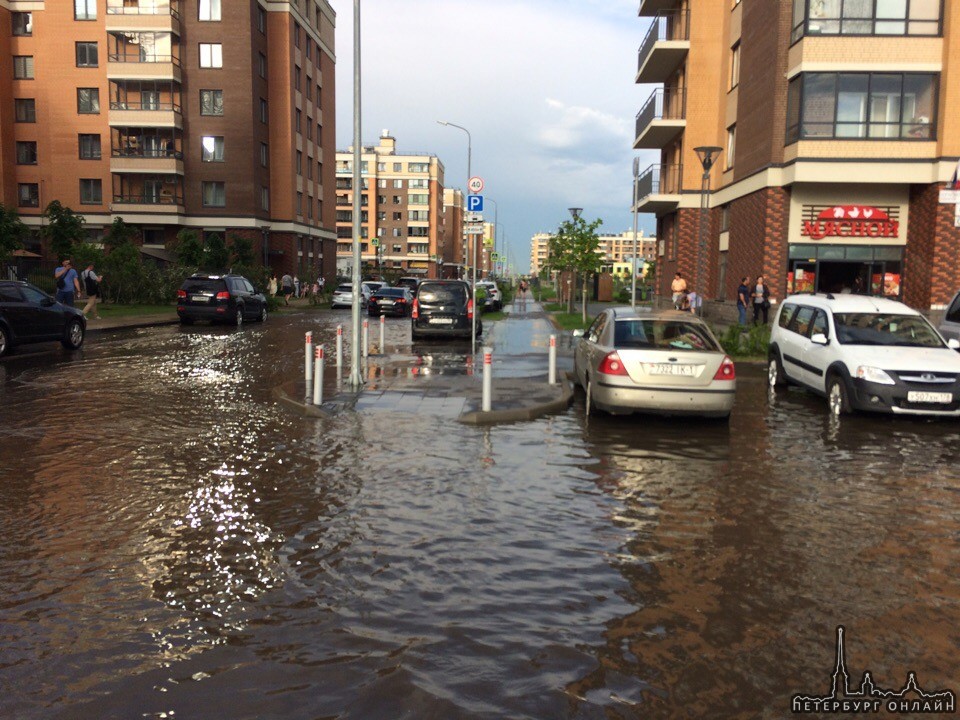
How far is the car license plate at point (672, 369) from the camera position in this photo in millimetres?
10438

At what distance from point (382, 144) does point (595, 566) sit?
128 m

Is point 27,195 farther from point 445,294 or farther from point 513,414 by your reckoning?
point 513,414

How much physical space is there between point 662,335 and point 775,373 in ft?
15.7

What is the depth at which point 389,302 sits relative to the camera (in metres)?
36.3

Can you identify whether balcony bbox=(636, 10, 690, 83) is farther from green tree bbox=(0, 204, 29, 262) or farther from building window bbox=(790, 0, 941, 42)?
green tree bbox=(0, 204, 29, 262)

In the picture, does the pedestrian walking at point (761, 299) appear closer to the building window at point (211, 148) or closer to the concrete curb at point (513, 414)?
the concrete curb at point (513, 414)

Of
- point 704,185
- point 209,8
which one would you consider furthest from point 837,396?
point 209,8

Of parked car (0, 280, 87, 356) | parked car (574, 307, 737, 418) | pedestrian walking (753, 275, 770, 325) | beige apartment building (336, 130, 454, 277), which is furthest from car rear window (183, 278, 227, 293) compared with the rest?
beige apartment building (336, 130, 454, 277)

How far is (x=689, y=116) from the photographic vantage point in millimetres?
36125

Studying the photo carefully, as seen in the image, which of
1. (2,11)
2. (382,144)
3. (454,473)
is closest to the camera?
(454,473)

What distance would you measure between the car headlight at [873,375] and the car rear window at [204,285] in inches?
875

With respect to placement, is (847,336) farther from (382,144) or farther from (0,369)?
(382,144)

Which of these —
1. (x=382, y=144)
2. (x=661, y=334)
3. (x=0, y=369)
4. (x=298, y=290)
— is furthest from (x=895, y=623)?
(x=382, y=144)

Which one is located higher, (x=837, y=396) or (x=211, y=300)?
(x=211, y=300)
